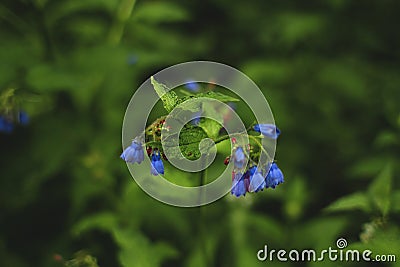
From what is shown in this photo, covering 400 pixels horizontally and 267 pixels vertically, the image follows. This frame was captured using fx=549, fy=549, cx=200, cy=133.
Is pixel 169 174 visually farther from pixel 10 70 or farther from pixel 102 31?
pixel 102 31

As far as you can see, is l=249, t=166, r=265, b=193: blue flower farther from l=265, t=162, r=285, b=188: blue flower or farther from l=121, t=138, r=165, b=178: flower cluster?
l=121, t=138, r=165, b=178: flower cluster

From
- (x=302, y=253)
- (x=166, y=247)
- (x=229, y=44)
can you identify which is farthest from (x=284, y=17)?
(x=166, y=247)

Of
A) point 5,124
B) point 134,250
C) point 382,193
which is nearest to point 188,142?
point 134,250

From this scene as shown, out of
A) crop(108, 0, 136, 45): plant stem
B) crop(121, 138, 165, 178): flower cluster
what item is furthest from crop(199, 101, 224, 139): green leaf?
crop(108, 0, 136, 45): plant stem

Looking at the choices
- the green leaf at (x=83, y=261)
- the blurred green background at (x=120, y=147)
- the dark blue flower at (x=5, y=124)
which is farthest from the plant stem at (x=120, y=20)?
the green leaf at (x=83, y=261)

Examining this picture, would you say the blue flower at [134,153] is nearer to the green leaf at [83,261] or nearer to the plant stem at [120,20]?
the green leaf at [83,261]

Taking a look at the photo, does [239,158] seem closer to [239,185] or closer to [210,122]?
[239,185]
